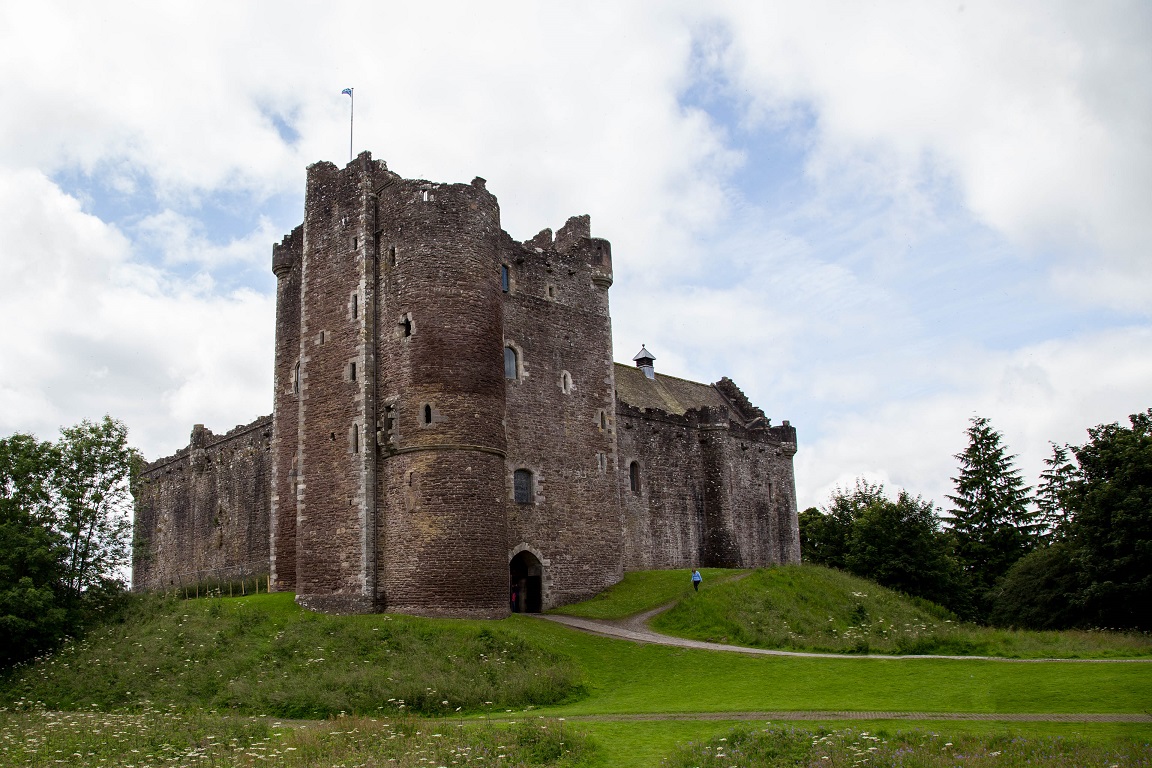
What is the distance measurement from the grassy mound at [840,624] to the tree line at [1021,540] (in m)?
4.40

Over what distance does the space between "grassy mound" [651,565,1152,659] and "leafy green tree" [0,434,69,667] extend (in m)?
18.4

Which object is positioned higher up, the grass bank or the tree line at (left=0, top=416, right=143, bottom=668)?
the tree line at (left=0, top=416, right=143, bottom=668)

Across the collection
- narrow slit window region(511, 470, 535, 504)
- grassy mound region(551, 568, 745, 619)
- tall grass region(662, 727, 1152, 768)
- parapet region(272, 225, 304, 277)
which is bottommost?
tall grass region(662, 727, 1152, 768)

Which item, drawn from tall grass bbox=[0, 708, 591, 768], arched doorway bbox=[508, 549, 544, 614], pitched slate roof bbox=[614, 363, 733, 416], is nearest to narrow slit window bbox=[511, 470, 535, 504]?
arched doorway bbox=[508, 549, 544, 614]

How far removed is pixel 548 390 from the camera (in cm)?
3844

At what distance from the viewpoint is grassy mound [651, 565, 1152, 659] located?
2628 cm

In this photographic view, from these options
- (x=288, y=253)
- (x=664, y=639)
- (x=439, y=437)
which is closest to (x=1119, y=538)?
(x=664, y=639)

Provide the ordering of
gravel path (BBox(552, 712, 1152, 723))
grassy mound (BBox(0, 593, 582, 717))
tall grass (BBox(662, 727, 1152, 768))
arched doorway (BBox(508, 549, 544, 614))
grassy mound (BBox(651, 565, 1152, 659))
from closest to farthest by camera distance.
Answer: tall grass (BBox(662, 727, 1152, 768)), gravel path (BBox(552, 712, 1152, 723)), grassy mound (BBox(0, 593, 582, 717)), grassy mound (BBox(651, 565, 1152, 659)), arched doorway (BBox(508, 549, 544, 614))

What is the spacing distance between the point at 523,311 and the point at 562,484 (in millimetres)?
6737

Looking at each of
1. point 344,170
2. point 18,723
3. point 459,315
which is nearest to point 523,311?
point 459,315

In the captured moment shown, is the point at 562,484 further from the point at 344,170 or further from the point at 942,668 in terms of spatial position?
the point at 942,668

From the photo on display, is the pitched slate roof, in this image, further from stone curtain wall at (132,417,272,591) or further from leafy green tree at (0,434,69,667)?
leafy green tree at (0,434,69,667)

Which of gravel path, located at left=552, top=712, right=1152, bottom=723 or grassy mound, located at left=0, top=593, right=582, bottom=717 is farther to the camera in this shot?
grassy mound, located at left=0, top=593, right=582, bottom=717

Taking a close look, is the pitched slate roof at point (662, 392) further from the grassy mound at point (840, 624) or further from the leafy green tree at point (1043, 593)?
the leafy green tree at point (1043, 593)
